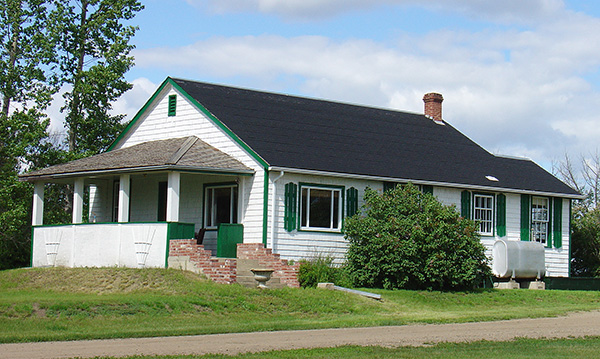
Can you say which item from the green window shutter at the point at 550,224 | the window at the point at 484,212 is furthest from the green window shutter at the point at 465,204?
the green window shutter at the point at 550,224

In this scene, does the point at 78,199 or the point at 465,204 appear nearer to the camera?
the point at 78,199

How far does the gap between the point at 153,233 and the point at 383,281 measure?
21.6 ft

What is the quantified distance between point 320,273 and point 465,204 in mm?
7289

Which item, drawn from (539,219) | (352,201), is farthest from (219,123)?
(539,219)

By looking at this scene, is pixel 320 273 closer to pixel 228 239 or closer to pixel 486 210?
pixel 228 239

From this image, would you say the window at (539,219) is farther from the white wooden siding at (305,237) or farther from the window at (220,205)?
the window at (220,205)

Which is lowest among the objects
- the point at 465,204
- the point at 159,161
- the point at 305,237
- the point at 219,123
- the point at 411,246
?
the point at 411,246

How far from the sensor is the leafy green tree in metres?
33.5

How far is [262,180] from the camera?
2402 centimetres

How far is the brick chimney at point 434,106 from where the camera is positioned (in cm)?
3466

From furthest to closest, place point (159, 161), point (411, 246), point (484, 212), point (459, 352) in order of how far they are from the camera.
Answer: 1. point (484, 212)
2. point (411, 246)
3. point (159, 161)
4. point (459, 352)

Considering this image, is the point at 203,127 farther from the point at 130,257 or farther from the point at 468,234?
the point at 468,234

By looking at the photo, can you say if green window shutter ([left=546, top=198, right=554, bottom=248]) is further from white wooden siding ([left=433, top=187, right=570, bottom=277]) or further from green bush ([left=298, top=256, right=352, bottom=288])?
green bush ([left=298, top=256, right=352, bottom=288])

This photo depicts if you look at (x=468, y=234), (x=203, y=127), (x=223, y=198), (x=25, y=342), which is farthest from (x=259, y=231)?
(x=25, y=342)
